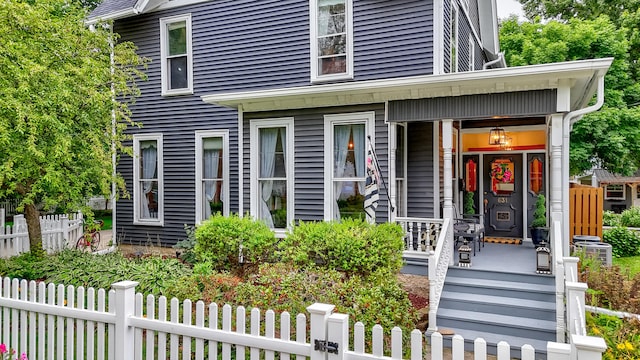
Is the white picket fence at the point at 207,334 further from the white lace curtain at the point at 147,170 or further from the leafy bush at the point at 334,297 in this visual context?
the white lace curtain at the point at 147,170

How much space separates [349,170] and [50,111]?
5.24 meters

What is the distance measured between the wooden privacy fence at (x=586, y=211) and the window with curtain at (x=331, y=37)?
5764 mm

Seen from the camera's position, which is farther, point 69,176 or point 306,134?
point 306,134

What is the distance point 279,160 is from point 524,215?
563 cm

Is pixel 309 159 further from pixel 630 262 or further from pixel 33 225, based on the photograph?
pixel 630 262

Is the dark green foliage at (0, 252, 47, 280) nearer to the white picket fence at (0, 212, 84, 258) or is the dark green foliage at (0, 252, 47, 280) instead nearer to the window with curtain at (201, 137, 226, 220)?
the white picket fence at (0, 212, 84, 258)

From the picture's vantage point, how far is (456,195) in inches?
387

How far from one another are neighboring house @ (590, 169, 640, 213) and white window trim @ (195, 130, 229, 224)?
22.2 metres

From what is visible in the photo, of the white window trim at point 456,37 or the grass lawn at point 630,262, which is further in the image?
the grass lawn at point 630,262

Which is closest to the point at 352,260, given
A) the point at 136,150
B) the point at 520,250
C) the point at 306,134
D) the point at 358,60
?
the point at 306,134

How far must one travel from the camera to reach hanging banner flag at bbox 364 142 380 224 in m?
7.38

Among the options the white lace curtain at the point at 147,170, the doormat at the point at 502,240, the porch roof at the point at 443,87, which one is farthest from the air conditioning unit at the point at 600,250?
the white lace curtain at the point at 147,170

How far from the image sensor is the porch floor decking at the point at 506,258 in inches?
262

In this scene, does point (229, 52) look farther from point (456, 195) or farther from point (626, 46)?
point (626, 46)
